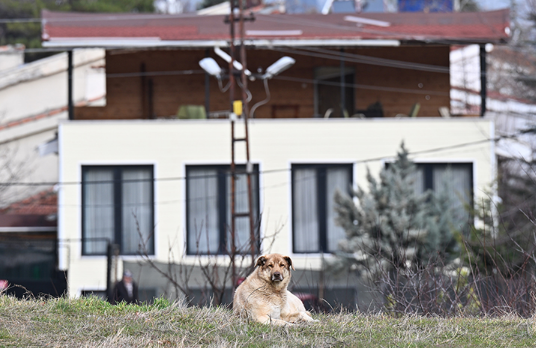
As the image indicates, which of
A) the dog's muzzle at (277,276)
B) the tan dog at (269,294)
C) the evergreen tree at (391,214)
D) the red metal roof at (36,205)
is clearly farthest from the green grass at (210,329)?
the red metal roof at (36,205)

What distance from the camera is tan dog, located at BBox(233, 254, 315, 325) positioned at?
752 cm

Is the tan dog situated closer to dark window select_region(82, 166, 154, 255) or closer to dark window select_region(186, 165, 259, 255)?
dark window select_region(186, 165, 259, 255)

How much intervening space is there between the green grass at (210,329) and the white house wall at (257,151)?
42.8ft

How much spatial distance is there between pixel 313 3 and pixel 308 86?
2618 centimetres

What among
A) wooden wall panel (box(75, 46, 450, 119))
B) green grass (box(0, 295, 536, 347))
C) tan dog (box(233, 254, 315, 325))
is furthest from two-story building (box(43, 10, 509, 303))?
tan dog (box(233, 254, 315, 325))

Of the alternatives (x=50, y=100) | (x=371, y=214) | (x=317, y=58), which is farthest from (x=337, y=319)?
(x=50, y=100)

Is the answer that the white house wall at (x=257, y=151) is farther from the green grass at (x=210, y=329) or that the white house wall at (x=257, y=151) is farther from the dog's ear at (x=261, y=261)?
the dog's ear at (x=261, y=261)

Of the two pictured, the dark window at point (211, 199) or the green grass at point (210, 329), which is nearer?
the green grass at point (210, 329)

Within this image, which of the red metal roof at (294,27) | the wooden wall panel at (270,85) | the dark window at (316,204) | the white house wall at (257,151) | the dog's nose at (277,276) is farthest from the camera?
the wooden wall panel at (270,85)

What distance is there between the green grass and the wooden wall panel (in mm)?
16952

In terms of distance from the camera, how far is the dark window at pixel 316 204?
21.6 meters

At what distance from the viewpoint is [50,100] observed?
1415 inches

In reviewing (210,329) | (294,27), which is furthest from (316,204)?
(210,329)

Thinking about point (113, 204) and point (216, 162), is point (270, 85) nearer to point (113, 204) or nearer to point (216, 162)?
point (216, 162)
